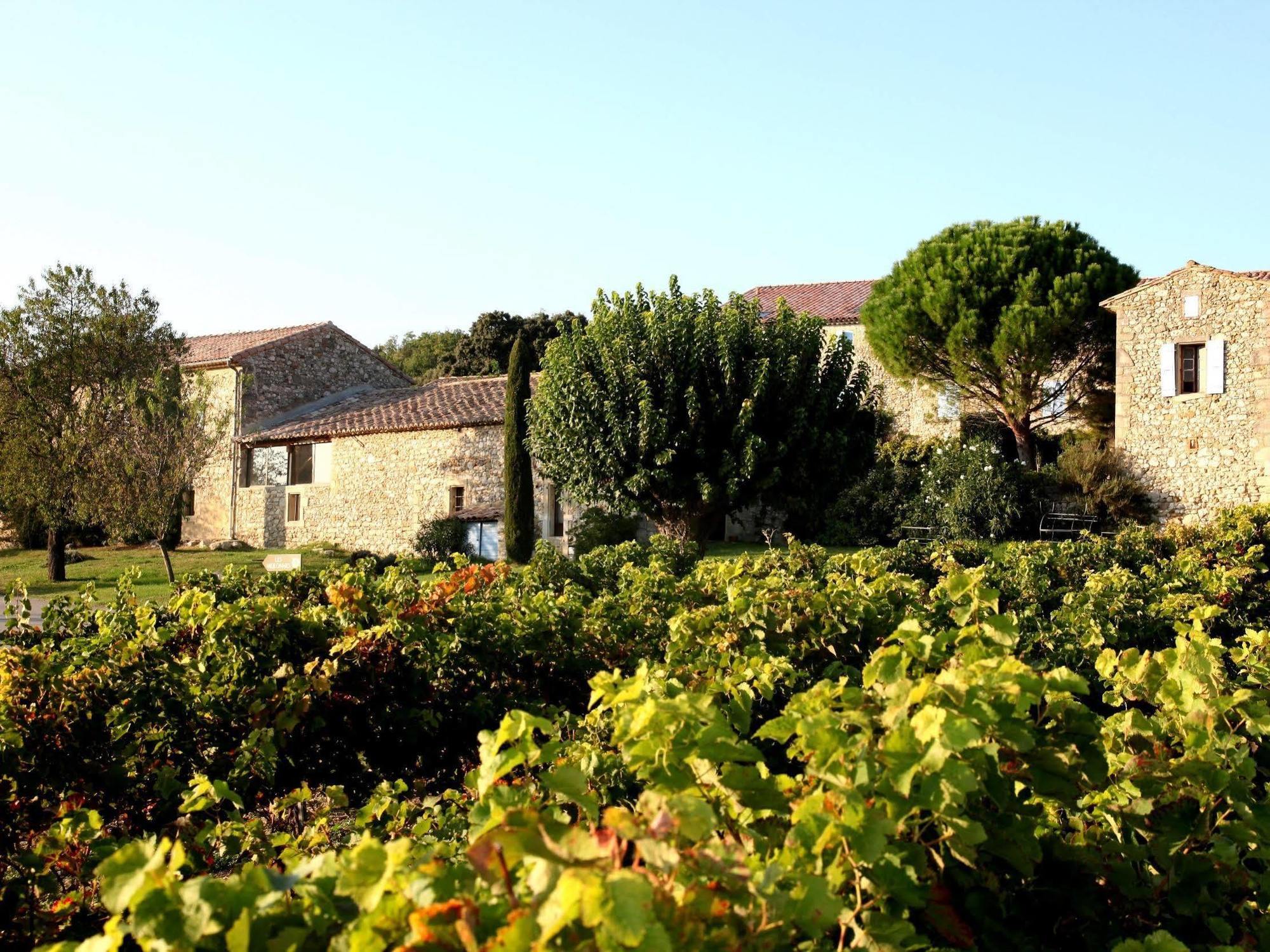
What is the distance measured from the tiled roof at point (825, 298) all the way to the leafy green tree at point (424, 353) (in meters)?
16.3

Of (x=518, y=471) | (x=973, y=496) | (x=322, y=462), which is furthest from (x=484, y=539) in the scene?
(x=973, y=496)

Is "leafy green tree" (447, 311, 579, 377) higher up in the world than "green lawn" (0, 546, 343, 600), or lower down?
higher up

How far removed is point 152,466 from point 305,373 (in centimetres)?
1052

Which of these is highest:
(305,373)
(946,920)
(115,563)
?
(305,373)

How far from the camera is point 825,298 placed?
34.4 m

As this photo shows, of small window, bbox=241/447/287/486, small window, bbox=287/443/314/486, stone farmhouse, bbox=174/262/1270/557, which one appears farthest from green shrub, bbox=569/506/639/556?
small window, bbox=241/447/287/486

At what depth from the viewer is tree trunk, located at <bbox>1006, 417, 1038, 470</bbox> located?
90.8 ft

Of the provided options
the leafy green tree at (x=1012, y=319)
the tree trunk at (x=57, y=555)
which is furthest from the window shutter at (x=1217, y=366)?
the tree trunk at (x=57, y=555)

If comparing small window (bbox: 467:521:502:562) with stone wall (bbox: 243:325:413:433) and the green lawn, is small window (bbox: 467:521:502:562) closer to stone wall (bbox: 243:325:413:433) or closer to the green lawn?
the green lawn

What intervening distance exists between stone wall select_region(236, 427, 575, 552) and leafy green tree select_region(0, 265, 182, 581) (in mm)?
5220

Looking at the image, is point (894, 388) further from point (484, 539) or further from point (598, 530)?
point (484, 539)

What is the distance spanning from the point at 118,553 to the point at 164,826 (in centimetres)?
2850

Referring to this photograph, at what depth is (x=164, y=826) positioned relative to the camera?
331cm

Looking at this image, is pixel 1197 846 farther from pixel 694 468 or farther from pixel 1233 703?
pixel 694 468
